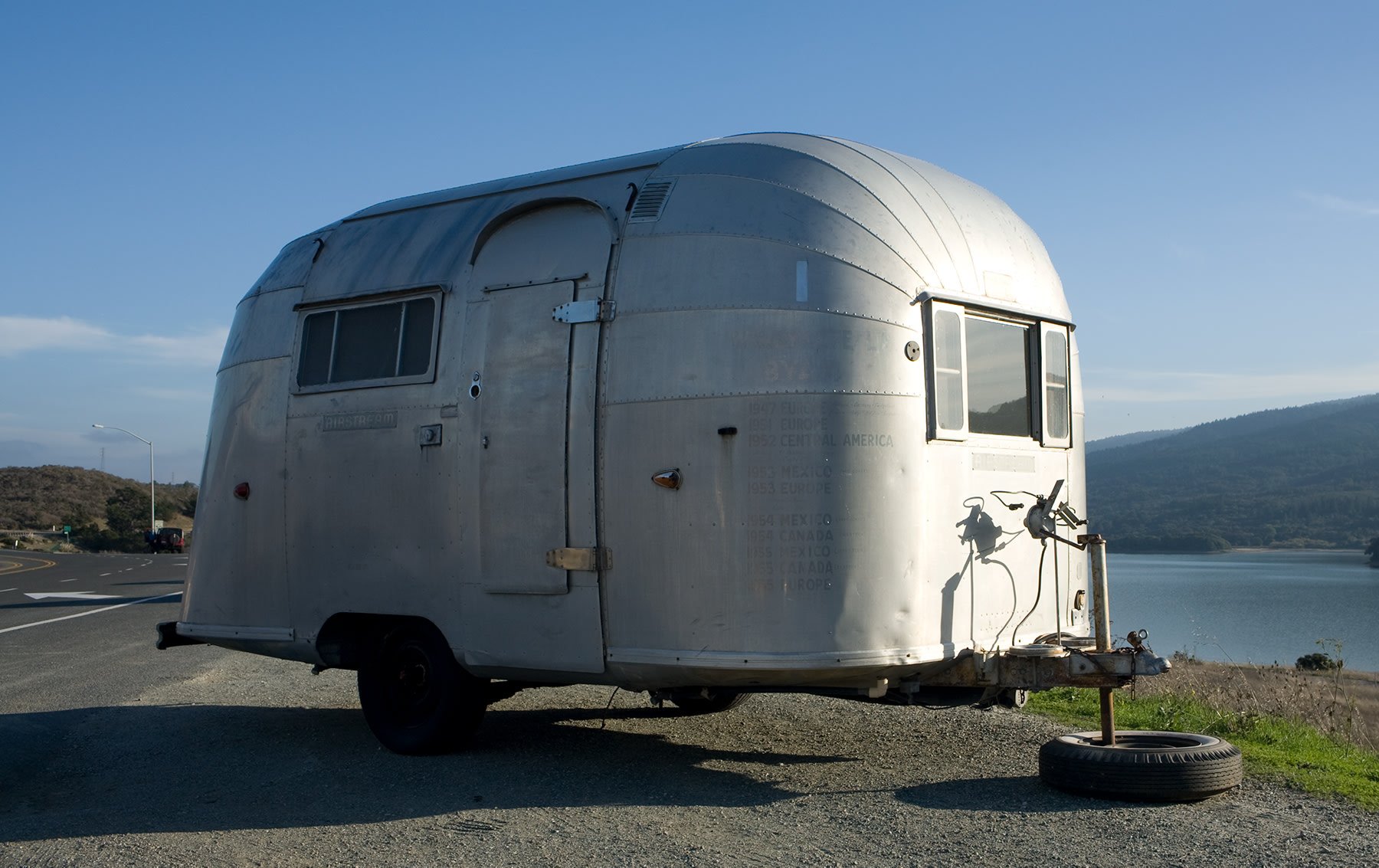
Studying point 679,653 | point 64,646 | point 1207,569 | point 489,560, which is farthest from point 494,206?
point 1207,569

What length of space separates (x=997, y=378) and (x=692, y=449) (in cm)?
186

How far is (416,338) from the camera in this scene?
7594 mm

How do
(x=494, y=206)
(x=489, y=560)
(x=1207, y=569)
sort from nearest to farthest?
(x=489, y=560)
(x=494, y=206)
(x=1207, y=569)

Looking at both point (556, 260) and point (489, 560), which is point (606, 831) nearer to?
point (489, 560)

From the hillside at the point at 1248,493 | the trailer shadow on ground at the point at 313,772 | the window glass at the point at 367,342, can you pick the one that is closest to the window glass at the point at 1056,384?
the trailer shadow on ground at the point at 313,772

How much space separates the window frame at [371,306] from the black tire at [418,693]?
5.15ft

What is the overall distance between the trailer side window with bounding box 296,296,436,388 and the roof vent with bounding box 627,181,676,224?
62.6 inches

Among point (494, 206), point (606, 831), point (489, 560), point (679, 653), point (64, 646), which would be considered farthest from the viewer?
point (64, 646)

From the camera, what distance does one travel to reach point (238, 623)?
8266 mm

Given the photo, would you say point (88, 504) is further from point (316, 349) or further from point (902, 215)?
point (902, 215)

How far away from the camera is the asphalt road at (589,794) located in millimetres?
5340

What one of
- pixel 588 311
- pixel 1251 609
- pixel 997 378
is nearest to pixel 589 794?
pixel 588 311

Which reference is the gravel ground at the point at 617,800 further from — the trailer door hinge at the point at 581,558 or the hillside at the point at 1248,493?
the hillside at the point at 1248,493

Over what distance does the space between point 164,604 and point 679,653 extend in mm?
17273
